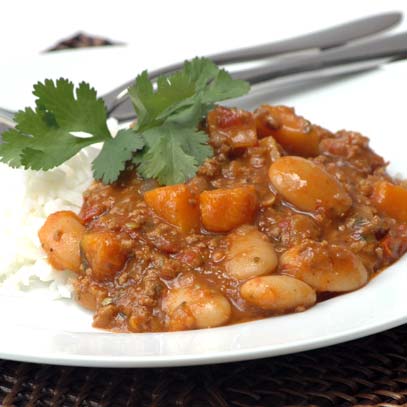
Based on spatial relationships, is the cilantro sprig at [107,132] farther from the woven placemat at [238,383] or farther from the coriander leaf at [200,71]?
the woven placemat at [238,383]

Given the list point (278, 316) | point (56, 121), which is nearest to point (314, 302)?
point (278, 316)

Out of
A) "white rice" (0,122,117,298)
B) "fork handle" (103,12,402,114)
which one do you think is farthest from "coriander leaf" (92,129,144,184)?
"fork handle" (103,12,402,114)

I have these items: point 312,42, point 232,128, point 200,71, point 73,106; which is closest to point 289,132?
point 232,128

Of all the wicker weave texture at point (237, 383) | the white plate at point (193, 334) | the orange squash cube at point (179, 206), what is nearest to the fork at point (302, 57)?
the orange squash cube at point (179, 206)

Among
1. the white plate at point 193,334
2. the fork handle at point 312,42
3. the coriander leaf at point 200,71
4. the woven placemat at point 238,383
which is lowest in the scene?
the woven placemat at point 238,383

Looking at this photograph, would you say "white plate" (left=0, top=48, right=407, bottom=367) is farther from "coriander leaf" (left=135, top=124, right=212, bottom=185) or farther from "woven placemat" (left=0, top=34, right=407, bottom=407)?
"coriander leaf" (left=135, top=124, right=212, bottom=185)

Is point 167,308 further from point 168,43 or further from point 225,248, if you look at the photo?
point 168,43

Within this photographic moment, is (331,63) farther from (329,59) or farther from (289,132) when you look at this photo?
(289,132)
